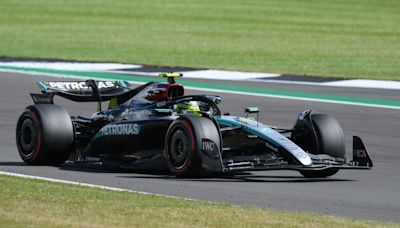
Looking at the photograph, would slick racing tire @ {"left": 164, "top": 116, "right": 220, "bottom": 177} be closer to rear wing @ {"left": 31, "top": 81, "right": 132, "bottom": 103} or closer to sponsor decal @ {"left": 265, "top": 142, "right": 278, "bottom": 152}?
sponsor decal @ {"left": 265, "top": 142, "right": 278, "bottom": 152}

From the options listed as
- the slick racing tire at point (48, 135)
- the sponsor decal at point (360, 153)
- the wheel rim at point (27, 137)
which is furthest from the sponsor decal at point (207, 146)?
the wheel rim at point (27, 137)

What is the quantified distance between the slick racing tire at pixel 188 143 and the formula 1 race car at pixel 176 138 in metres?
0.01

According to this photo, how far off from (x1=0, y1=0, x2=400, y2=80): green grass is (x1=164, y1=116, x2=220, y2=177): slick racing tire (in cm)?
1364

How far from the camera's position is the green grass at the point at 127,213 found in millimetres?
10102

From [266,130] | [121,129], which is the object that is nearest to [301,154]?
[266,130]

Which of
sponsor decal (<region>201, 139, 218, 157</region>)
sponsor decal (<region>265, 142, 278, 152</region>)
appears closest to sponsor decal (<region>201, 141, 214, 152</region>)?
sponsor decal (<region>201, 139, 218, 157</region>)

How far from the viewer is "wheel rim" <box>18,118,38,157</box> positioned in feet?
47.1

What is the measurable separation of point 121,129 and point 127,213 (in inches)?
147

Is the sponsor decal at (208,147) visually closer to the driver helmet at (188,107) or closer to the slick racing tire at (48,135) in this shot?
the driver helmet at (188,107)

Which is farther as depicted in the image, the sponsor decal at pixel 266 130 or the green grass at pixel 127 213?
the sponsor decal at pixel 266 130

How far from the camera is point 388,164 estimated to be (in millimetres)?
15039

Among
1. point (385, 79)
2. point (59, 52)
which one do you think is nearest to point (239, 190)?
point (385, 79)

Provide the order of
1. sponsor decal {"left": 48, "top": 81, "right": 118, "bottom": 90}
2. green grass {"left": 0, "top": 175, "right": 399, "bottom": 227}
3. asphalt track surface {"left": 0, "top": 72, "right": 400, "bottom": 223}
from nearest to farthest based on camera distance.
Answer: green grass {"left": 0, "top": 175, "right": 399, "bottom": 227} → asphalt track surface {"left": 0, "top": 72, "right": 400, "bottom": 223} → sponsor decal {"left": 48, "top": 81, "right": 118, "bottom": 90}

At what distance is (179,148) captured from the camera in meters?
13.3
